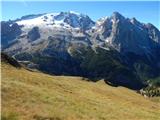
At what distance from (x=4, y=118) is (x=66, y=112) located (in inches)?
396

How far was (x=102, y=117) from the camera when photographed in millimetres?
48469

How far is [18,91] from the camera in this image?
51.0m

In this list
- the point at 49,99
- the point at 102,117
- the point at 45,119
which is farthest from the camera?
the point at 49,99

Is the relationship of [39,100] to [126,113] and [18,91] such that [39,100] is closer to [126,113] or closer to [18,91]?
[18,91]

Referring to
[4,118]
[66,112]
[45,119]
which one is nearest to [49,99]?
[66,112]

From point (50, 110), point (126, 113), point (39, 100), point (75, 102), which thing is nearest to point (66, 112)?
point (50, 110)

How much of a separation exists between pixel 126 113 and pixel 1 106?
21.8 metres

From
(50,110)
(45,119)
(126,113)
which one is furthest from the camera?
(126,113)

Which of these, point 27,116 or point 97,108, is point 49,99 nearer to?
point 97,108

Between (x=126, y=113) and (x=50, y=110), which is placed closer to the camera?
(x=50, y=110)

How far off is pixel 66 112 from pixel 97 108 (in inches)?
359

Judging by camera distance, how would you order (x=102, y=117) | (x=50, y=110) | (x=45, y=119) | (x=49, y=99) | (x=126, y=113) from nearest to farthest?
(x=45, y=119)
(x=50, y=110)
(x=102, y=117)
(x=49, y=99)
(x=126, y=113)

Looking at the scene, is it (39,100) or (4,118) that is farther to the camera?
(39,100)

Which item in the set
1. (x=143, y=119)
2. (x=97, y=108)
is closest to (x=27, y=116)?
(x=97, y=108)
